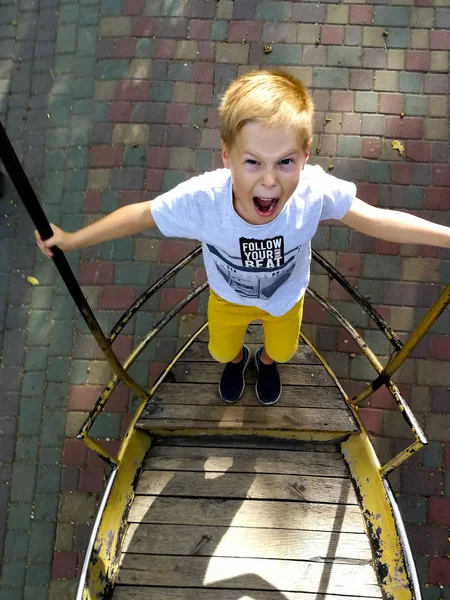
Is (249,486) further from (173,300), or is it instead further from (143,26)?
(143,26)

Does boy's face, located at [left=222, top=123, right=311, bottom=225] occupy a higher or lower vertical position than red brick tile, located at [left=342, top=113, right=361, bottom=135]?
lower

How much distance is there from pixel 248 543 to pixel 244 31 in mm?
3994

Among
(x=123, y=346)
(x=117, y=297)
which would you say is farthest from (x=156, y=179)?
(x=123, y=346)

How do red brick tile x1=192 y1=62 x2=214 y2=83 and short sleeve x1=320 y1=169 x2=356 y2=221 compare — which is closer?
short sleeve x1=320 y1=169 x2=356 y2=221

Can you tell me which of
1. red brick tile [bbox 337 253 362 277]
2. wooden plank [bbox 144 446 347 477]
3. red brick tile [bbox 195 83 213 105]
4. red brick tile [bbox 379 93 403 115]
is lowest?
wooden plank [bbox 144 446 347 477]

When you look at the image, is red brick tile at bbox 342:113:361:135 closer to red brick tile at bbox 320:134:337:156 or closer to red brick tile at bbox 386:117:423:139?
red brick tile at bbox 320:134:337:156

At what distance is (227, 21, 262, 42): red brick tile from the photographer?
472 cm

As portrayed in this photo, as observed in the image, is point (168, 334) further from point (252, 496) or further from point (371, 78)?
point (371, 78)

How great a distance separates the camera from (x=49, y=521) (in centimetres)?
381

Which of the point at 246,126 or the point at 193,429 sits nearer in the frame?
the point at 246,126

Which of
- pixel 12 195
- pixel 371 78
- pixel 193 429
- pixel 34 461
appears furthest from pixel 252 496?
pixel 371 78

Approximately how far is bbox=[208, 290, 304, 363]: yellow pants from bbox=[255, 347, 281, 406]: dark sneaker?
0.66 ft

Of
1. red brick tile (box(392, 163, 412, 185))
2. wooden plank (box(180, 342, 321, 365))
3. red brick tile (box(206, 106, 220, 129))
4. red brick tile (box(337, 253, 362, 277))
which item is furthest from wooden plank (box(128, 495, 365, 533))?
red brick tile (box(206, 106, 220, 129))

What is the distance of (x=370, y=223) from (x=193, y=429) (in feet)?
4.99
